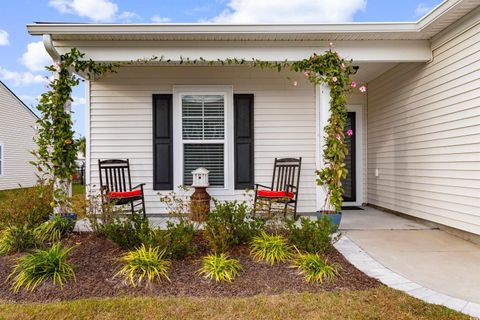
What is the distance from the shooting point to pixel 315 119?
5227 mm

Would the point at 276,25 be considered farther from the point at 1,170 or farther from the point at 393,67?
the point at 1,170

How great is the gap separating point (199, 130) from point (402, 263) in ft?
11.3

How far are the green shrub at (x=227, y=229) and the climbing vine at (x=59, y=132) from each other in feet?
6.87

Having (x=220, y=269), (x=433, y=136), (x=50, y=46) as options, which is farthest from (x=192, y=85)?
(x=433, y=136)

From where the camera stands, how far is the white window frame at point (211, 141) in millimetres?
5152

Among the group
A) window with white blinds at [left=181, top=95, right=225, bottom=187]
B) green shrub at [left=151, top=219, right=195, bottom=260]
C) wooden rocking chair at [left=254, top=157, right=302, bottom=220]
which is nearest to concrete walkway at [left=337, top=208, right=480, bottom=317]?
wooden rocking chair at [left=254, top=157, right=302, bottom=220]

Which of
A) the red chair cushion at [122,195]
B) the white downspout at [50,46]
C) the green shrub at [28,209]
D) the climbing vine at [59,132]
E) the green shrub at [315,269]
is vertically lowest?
the green shrub at [315,269]

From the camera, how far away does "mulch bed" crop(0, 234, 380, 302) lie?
2301 millimetres

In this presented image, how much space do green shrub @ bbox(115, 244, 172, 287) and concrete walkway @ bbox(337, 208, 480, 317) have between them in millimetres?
1745

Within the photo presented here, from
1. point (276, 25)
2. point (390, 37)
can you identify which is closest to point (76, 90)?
Answer: point (276, 25)

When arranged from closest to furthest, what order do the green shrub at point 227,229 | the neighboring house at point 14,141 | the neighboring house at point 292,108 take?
the green shrub at point 227,229 < the neighboring house at point 292,108 < the neighboring house at point 14,141

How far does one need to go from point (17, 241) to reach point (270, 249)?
8.12ft

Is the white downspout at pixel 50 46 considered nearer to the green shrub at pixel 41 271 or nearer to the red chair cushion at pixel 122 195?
the red chair cushion at pixel 122 195

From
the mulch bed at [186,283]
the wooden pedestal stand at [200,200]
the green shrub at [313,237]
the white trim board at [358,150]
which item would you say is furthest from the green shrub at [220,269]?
the white trim board at [358,150]
